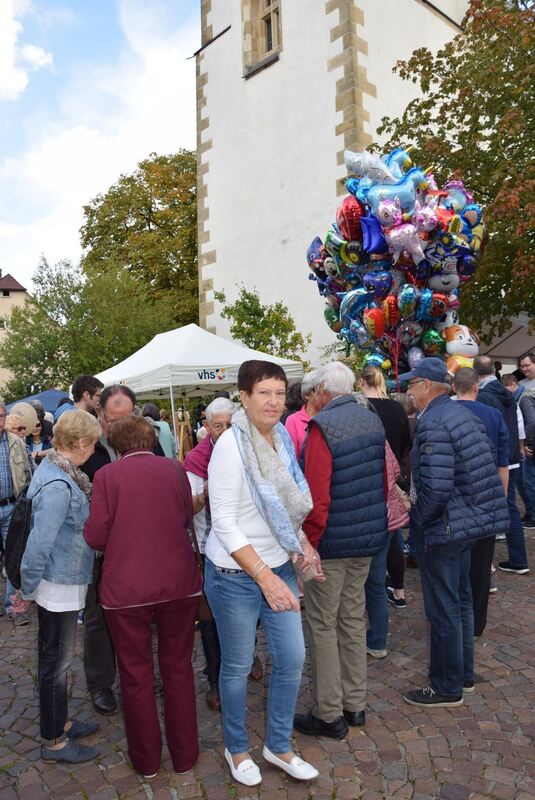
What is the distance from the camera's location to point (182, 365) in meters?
9.34

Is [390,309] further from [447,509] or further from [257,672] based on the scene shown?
[257,672]

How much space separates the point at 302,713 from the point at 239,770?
70 cm

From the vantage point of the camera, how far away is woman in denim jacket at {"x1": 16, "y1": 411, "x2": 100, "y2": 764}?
9.68ft

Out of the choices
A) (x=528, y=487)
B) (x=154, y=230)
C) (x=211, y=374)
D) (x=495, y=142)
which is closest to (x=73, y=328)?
(x=154, y=230)

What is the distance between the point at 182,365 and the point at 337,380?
245 inches

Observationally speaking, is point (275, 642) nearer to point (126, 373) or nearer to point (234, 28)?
point (126, 373)

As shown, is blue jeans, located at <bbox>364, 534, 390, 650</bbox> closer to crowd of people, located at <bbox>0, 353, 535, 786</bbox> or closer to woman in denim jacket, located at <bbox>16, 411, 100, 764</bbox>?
crowd of people, located at <bbox>0, 353, 535, 786</bbox>

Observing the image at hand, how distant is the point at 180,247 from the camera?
24.2 meters

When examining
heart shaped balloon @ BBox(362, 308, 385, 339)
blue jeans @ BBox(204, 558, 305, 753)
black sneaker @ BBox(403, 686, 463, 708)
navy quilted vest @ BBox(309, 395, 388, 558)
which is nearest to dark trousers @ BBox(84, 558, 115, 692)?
blue jeans @ BBox(204, 558, 305, 753)

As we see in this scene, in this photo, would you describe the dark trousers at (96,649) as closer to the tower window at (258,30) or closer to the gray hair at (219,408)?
the gray hair at (219,408)

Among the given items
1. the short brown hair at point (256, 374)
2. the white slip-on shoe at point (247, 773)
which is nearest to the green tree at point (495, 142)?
the short brown hair at point (256, 374)

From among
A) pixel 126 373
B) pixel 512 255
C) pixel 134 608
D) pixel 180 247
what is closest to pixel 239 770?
pixel 134 608

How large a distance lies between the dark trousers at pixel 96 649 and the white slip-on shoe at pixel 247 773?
1.08 metres

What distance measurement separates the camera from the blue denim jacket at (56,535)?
2.92 meters
